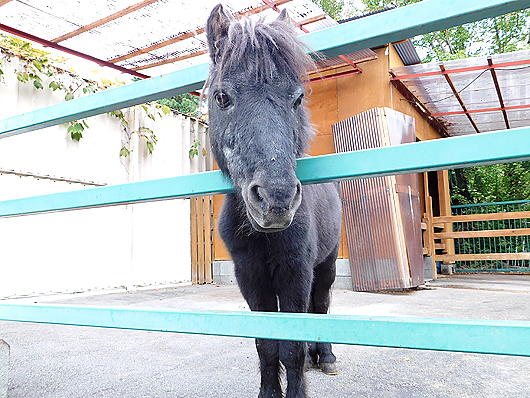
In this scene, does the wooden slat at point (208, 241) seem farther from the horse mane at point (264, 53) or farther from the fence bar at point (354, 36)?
the horse mane at point (264, 53)

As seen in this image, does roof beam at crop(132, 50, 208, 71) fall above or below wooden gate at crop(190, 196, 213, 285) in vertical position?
above

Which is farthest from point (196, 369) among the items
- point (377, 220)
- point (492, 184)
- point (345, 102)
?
point (492, 184)

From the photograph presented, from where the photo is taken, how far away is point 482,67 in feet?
21.4

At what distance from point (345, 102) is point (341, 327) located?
7.27m

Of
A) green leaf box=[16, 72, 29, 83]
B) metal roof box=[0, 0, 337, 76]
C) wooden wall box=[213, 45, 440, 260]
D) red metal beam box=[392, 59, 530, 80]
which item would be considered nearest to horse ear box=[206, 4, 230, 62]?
metal roof box=[0, 0, 337, 76]

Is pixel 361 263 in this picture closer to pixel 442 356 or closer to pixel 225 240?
pixel 442 356

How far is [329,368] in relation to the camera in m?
2.83

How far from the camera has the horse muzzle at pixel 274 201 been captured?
118cm

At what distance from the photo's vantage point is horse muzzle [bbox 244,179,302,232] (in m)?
1.18

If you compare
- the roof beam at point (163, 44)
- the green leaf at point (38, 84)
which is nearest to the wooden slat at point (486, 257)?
the roof beam at point (163, 44)

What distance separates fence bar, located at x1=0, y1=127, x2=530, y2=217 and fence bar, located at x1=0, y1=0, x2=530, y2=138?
35cm

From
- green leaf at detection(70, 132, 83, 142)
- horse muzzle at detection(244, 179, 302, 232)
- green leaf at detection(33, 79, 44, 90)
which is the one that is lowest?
horse muzzle at detection(244, 179, 302, 232)

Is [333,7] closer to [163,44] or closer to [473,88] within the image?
[473,88]

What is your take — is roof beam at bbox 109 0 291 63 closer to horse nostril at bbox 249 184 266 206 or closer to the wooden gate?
the wooden gate
